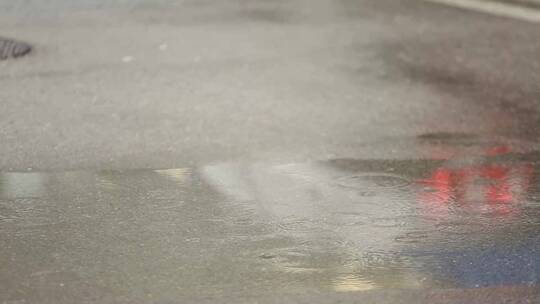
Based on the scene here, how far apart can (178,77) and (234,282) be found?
5098 mm

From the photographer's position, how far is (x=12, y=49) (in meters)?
11.5

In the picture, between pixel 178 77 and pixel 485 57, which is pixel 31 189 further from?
pixel 485 57

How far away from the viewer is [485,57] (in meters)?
11.8

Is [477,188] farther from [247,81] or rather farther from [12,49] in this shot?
[12,49]

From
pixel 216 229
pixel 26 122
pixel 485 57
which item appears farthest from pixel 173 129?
pixel 485 57

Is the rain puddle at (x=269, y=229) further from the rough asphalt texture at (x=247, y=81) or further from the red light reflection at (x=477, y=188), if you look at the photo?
the rough asphalt texture at (x=247, y=81)

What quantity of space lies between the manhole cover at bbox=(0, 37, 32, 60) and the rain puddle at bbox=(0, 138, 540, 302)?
4103 mm

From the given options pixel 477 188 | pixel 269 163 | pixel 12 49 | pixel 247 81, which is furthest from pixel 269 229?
pixel 12 49

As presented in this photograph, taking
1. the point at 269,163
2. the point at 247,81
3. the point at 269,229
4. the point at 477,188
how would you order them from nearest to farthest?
the point at 269,229, the point at 477,188, the point at 269,163, the point at 247,81

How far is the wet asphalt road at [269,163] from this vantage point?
19.3ft

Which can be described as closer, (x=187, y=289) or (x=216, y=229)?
(x=187, y=289)

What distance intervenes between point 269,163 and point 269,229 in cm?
144

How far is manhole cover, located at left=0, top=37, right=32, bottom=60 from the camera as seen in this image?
445 inches

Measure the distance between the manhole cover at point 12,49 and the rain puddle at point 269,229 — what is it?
4103 millimetres
